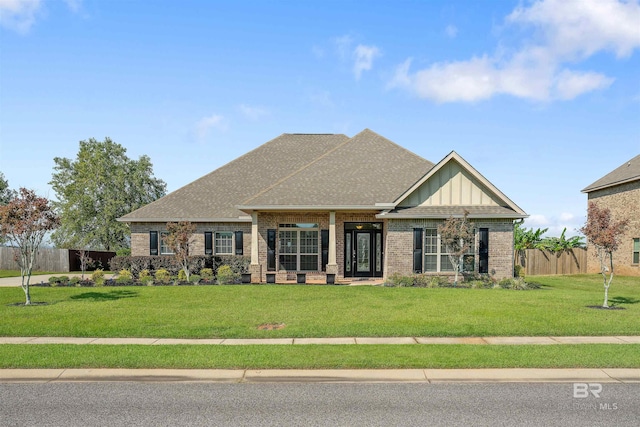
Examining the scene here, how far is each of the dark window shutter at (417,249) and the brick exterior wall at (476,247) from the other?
0.50 feet

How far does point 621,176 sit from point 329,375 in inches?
1308

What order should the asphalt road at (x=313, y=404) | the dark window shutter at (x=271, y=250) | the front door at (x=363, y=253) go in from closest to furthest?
the asphalt road at (x=313, y=404), the dark window shutter at (x=271, y=250), the front door at (x=363, y=253)

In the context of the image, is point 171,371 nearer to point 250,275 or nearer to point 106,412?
point 106,412

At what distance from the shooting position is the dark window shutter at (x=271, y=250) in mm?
23906

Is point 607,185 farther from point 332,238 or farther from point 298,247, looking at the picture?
point 298,247

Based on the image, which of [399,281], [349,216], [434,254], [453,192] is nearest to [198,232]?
[349,216]

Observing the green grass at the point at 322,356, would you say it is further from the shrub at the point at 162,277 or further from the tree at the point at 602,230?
the shrub at the point at 162,277

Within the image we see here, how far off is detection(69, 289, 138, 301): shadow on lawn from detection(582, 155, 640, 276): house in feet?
94.6

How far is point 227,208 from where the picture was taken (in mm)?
27469

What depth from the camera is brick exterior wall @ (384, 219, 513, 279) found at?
73.7ft

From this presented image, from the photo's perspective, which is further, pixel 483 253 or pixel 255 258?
pixel 255 258

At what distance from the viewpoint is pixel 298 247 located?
2445 centimetres

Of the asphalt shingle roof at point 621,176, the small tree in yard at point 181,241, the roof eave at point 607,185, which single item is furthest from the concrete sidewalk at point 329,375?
the asphalt shingle roof at point 621,176

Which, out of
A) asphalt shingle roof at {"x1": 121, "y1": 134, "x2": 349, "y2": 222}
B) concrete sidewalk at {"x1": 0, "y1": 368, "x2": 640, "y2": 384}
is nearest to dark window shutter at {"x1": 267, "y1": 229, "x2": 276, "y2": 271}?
asphalt shingle roof at {"x1": 121, "y1": 134, "x2": 349, "y2": 222}
